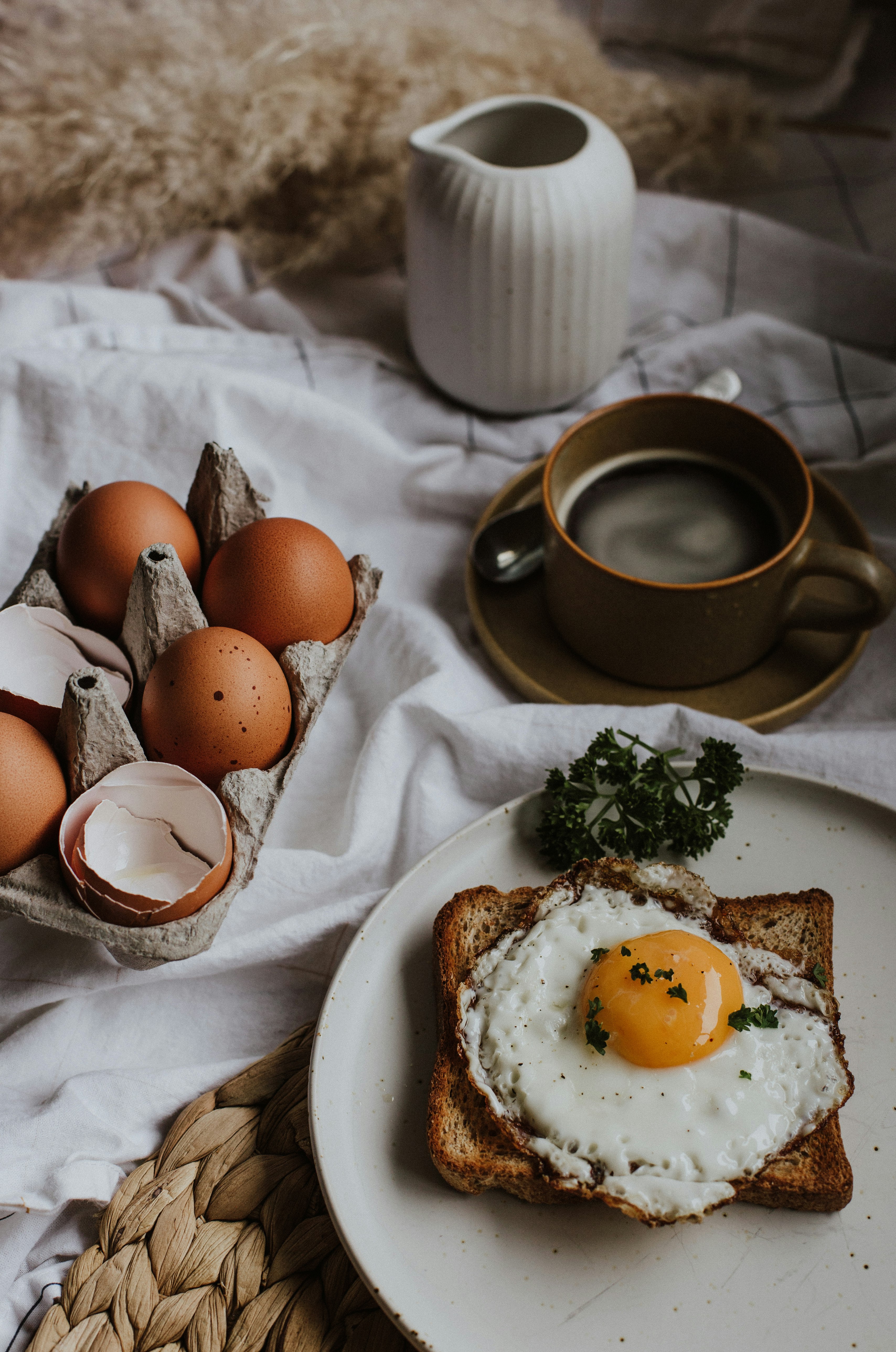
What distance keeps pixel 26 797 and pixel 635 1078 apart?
2.34 ft

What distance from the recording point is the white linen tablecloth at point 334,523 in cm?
130

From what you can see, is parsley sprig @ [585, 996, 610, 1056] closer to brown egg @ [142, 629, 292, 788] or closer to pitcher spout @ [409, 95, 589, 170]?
brown egg @ [142, 629, 292, 788]

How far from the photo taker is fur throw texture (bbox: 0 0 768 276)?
1.93m

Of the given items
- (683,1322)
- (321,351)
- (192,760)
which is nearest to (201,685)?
(192,760)

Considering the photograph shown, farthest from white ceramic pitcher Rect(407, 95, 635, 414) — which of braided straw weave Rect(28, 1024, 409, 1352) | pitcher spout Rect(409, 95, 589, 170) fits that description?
braided straw weave Rect(28, 1024, 409, 1352)

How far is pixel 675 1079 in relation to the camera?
112 cm

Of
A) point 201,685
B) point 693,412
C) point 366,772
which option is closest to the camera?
point 201,685

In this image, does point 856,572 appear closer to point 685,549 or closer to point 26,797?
point 685,549

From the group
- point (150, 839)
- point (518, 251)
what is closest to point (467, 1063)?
point (150, 839)

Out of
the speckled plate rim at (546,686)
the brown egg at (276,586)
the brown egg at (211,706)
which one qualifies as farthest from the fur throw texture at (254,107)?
the brown egg at (211,706)

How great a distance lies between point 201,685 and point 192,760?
0.29ft

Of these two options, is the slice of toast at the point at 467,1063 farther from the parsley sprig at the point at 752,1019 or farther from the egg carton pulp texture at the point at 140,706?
the egg carton pulp texture at the point at 140,706

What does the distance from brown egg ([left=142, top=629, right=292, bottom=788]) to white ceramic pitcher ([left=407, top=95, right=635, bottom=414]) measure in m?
0.77

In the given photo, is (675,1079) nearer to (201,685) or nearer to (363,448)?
(201,685)
